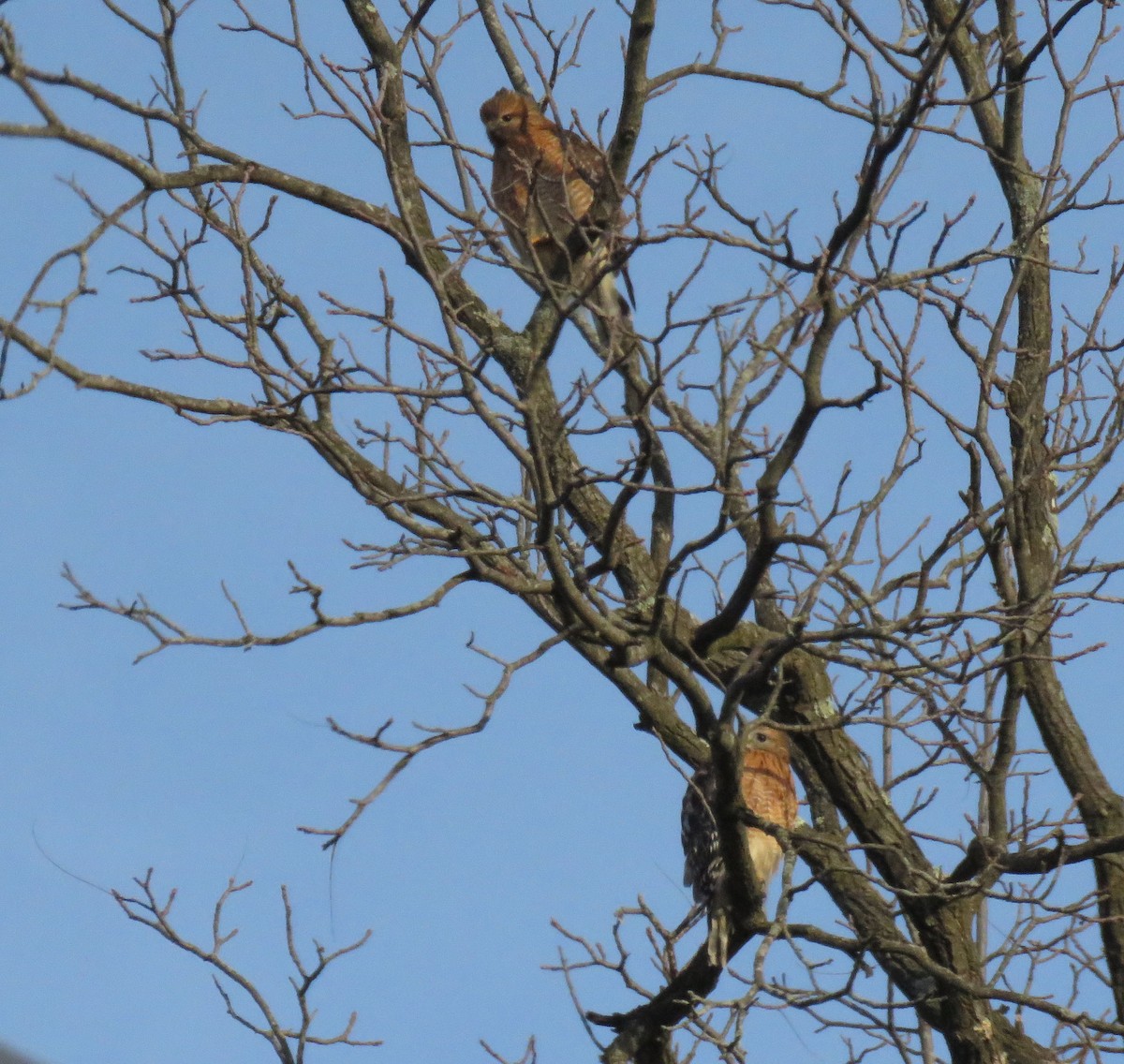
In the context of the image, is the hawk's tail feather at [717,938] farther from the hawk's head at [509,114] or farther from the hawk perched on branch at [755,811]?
the hawk's head at [509,114]

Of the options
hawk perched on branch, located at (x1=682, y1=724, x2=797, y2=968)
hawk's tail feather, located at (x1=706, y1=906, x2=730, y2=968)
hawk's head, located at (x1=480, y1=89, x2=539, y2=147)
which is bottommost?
hawk's tail feather, located at (x1=706, y1=906, x2=730, y2=968)

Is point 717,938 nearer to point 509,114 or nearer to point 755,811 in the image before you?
point 755,811

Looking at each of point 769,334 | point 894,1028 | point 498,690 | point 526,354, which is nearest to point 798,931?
point 894,1028

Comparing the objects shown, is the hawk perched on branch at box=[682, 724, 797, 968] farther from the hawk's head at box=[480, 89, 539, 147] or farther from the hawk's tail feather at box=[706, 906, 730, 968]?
the hawk's head at box=[480, 89, 539, 147]

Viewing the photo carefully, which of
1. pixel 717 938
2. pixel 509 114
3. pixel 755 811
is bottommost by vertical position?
pixel 717 938

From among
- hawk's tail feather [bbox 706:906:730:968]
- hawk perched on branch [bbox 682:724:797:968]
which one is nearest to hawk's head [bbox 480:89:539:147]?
hawk perched on branch [bbox 682:724:797:968]

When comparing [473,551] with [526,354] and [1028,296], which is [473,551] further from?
[1028,296]

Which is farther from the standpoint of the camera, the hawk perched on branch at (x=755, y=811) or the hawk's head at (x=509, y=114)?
the hawk's head at (x=509, y=114)

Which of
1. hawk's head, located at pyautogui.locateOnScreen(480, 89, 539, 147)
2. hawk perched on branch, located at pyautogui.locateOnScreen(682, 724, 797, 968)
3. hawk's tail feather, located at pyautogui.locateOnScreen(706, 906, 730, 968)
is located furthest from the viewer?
hawk's head, located at pyautogui.locateOnScreen(480, 89, 539, 147)

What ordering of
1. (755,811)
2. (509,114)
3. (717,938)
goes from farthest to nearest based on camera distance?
(509,114) → (755,811) → (717,938)

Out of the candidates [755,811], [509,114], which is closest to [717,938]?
[755,811]

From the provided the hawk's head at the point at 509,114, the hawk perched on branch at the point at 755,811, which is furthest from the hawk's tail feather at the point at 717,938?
the hawk's head at the point at 509,114

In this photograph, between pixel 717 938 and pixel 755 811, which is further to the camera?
pixel 755 811

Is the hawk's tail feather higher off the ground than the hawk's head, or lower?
lower
